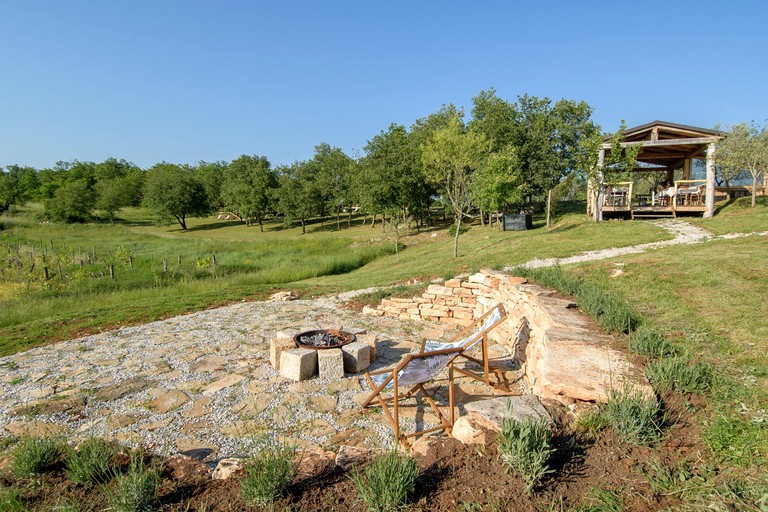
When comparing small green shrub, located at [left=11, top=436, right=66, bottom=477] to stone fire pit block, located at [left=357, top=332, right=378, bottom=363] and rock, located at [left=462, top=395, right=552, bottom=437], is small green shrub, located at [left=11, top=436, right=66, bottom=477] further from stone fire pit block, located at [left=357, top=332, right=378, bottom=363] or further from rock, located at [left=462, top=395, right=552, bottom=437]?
stone fire pit block, located at [left=357, top=332, right=378, bottom=363]

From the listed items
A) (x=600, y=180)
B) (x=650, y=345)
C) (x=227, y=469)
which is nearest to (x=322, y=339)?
(x=227, y=469)

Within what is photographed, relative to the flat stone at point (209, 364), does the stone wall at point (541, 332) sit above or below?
above

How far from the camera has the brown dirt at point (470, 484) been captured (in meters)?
2.27

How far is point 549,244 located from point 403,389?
11.0 m

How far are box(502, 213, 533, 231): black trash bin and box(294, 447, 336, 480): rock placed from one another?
66.6ft

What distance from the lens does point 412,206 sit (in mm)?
30297

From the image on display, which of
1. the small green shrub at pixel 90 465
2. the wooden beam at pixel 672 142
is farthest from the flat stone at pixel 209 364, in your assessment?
the wooden beam at pixel 672 142

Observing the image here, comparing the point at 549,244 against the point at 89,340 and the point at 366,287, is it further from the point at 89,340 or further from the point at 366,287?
the point at 89,340

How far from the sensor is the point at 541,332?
15.7ft

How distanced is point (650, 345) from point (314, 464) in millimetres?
3133

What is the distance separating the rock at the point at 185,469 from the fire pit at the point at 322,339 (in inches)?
89.7

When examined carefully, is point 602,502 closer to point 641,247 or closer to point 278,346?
point 278,346

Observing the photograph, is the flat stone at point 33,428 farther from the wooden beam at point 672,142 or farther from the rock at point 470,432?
the wooden beam at point 672,142

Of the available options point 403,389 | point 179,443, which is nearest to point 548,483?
point 403,389
